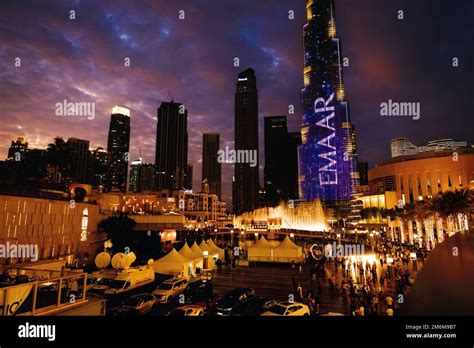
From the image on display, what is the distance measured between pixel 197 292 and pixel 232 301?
3.81 metres

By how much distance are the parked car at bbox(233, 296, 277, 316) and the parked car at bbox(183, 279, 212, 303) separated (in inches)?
168

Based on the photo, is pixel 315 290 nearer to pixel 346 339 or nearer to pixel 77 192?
pixel 346 339

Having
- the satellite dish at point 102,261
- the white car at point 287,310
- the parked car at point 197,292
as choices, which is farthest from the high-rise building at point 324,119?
the white car at point 287,310

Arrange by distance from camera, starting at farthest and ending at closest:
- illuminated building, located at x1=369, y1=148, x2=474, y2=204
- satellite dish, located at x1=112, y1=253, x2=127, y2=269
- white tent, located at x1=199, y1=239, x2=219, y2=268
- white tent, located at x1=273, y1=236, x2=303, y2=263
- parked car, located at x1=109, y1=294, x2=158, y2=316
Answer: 1. illuminated building, located at x1=369, y1=148, x2=474, y2=204
2. white tent, located at x1=273, y1=236, x2=303, y2=263
3. white tent, located at x1=199, y1=239, x2=219, y2=268
4. satellite dish, located at x1=112, y1=253, x2=127, y2=269
5. parked car, located at x1=109, y1=294, x2=158, y2=316

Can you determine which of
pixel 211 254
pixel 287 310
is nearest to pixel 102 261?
pixel 211 254

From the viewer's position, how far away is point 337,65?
184 m

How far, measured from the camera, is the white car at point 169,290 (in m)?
18.0

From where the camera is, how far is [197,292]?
18.6 metres

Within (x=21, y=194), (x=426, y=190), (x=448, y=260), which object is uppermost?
(x=426, y=190)

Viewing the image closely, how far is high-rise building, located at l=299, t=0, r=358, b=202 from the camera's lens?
174m

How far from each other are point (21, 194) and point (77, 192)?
1492 centimetres

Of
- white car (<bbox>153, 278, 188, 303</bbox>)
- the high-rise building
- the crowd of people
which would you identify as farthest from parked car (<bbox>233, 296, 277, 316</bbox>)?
the high-rise building

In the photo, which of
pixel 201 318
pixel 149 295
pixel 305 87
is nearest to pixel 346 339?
pixel 201 318

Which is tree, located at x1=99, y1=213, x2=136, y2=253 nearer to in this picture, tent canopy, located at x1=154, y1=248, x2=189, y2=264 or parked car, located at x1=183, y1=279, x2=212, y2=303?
tent canopy, located at x1=154, y1=248, x2=189, y2=264
